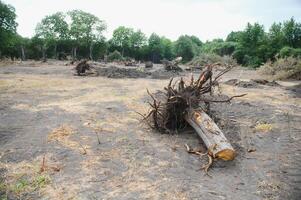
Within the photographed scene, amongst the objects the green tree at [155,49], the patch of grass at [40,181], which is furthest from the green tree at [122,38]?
the patch of grass at [40,181]

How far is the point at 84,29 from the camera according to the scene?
53.8 meters

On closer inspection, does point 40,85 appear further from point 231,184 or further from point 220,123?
point 231,184

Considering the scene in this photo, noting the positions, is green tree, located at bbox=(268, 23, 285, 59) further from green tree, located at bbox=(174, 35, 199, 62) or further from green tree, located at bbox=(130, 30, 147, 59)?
green tree, located at bbox=(130, 30, 147, 59)

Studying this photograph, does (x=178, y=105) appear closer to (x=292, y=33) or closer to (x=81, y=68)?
(x=81, y=68)

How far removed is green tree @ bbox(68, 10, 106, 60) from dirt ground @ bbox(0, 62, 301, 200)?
45373 mm

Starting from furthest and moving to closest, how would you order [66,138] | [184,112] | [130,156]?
[184,112]
[66,138]
[130,156]

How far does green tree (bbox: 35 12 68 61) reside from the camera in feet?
169

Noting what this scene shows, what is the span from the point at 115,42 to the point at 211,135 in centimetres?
5720

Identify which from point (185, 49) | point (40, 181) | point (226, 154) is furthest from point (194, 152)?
point (185, 49)

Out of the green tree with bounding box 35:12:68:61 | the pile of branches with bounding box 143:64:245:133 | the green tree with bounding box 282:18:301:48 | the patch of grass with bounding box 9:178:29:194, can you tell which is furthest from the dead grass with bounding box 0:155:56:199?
the green tree with bounding box 35:12:68:61

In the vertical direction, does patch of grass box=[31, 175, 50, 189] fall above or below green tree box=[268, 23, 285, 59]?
below

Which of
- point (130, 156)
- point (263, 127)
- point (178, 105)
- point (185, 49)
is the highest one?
point (185, 49)

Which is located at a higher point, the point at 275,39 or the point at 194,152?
the point at 275,39

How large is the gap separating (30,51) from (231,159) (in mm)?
48903
